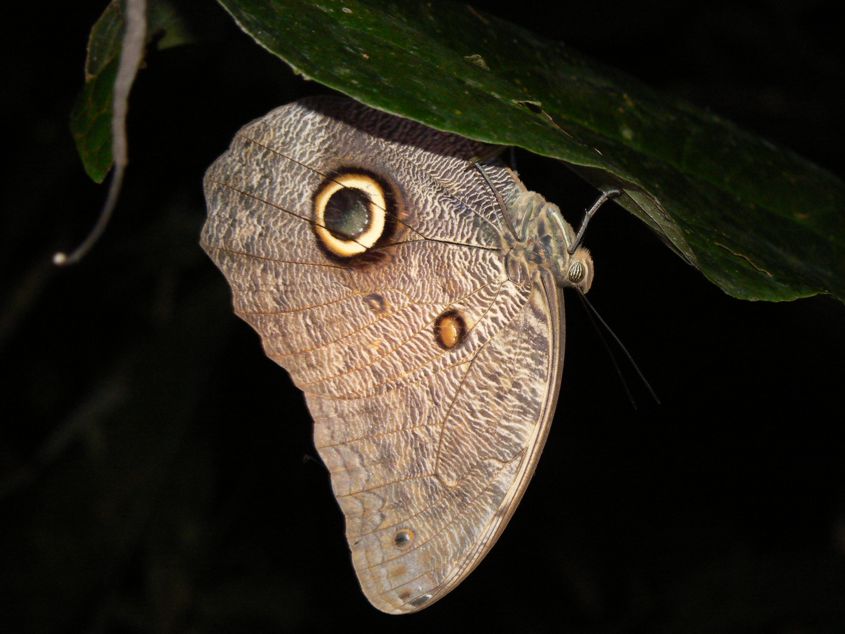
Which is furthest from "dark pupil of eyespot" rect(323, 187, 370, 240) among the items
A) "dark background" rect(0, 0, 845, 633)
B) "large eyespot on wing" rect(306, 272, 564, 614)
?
"dark background" rect(0, 0, 845, 633)

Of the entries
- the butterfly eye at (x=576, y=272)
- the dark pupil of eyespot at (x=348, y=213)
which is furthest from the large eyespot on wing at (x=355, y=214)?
the butterfly eye at (x=576, y=272)

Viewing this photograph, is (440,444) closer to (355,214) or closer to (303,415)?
(355,214)

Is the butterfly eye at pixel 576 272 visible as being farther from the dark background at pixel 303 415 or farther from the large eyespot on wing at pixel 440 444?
the dark background at pixel 303 415

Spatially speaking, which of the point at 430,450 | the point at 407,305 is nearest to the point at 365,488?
the point at 430,450

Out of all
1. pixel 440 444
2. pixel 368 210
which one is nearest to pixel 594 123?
pixel 368 210

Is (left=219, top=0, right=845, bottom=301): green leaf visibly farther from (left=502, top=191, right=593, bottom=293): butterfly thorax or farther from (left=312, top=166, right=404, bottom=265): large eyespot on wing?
(left=312, top=166, right=404, bottom=265): large eyespot on wing

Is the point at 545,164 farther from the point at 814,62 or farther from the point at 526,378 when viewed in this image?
the point at 814,62
